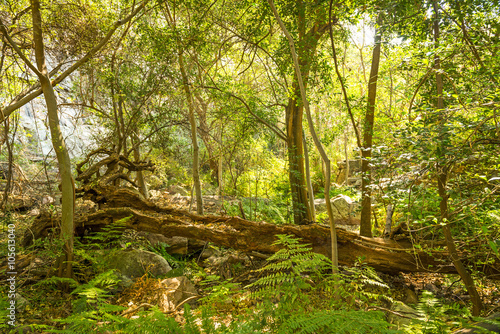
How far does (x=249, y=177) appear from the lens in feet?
32.4

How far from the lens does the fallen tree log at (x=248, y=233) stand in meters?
4.11

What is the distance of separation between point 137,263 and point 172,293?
0.98m

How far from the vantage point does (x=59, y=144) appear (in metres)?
3.39

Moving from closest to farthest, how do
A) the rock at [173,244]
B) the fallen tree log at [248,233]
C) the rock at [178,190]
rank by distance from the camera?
the fallen tree log at [248,233] < the rock at [173,244] < the rock at [178,190]

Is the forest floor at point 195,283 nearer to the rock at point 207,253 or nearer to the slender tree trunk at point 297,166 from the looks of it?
the rock at point 207,253

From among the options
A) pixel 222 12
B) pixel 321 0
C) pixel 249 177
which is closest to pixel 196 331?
pixel 321 0

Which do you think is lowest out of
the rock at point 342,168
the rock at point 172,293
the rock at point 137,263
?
the rock at point 172,293

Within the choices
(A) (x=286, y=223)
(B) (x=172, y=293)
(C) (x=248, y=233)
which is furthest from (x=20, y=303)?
(A) (x=286, y=223)

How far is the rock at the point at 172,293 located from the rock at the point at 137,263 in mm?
496

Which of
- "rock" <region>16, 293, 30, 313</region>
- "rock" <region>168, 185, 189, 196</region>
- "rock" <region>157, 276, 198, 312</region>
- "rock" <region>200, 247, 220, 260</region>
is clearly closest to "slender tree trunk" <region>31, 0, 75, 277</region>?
"rock" <region>16, 293, 30, 313</region>

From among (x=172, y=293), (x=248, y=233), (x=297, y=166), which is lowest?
(x=172, y=293)

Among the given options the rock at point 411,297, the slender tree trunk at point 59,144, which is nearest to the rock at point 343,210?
the rock at point 411,297

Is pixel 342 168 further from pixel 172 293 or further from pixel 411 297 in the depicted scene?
pixel 172 293

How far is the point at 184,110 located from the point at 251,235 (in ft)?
14.6
